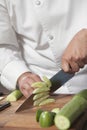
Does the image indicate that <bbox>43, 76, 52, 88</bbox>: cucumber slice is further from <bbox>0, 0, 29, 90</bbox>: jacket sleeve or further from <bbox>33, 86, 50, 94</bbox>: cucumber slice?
<bbox>0, 0, 29, 90</bbox>: jacket sleeve

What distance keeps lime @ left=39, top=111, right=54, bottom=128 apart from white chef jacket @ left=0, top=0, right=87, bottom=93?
15.0 inches

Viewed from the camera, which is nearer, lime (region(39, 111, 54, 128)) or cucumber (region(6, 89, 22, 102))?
lime (region(39, 111, 54, 128))

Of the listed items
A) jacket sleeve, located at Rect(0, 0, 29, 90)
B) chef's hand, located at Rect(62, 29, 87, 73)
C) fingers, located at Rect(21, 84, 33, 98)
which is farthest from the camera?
jacket sleeve, located at Rect(0, 0, 29, 90)

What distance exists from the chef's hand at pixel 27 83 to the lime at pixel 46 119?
0.90ft

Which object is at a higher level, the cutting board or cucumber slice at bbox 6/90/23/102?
the cutting board

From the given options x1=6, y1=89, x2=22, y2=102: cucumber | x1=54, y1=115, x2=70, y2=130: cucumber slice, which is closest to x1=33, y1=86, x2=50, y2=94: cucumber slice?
x1=6, y1=89, x2=22, y2=102: cucumber

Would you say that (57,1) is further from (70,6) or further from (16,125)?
(16,125)

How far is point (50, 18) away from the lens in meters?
1.24

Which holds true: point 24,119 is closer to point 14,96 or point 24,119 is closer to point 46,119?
point 46,119

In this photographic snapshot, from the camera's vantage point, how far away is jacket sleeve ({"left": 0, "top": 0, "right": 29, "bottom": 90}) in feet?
4.28

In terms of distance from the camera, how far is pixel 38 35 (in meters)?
1.31

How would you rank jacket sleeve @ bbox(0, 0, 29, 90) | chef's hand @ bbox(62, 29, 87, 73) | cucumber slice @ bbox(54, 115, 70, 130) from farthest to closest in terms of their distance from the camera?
jacket sleeve @ bbox(0, 0, 29, 90)
chef's hand @ bbox(62, 29, 87, 73)
cucumber slice @ bbox(54, 115, 70, 130)

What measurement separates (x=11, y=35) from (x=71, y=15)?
0.29m

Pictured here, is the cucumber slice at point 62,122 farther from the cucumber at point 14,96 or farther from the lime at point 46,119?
the cucumber at point 14,96
